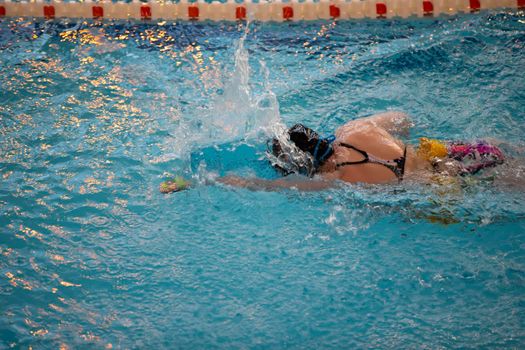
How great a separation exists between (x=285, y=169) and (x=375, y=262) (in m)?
0.78

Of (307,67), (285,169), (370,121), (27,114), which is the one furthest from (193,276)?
(307,67)

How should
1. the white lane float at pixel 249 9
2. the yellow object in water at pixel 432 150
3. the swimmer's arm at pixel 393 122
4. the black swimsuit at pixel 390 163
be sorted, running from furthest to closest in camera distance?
the white lane float at pixel 249 9 → the swimmer's arm at pixel 393 122 → the yellow object in water at pixel 432 150 → the black swimsuit at pixel 390 163

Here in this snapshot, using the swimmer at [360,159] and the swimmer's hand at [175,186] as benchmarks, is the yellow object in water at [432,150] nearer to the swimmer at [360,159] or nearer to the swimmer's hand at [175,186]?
the swimmer at [360,159]

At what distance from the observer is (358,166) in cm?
333

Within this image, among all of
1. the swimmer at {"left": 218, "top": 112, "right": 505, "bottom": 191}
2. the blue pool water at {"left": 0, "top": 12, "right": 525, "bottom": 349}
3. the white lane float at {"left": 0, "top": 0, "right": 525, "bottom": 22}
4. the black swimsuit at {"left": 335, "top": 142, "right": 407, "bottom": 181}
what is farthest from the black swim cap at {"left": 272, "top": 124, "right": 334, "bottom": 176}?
the white lane float at {"left": 0, "top": 0, "right": 525, "bottom": 22}

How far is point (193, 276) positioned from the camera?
10.3 ft

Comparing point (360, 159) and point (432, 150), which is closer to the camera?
point (360, 159)

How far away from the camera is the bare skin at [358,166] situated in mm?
3334

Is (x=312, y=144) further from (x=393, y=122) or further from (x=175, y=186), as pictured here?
(x=393, y=122)

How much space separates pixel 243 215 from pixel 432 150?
1.26 meters

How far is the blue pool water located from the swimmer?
0.36 feet

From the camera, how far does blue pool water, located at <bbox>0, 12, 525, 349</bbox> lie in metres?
2.82

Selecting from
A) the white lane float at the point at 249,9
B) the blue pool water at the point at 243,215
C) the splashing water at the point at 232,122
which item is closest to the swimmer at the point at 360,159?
the blue pool water at the point at 243,215

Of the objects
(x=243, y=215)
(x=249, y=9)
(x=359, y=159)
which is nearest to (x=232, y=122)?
(x=243, y=215)
